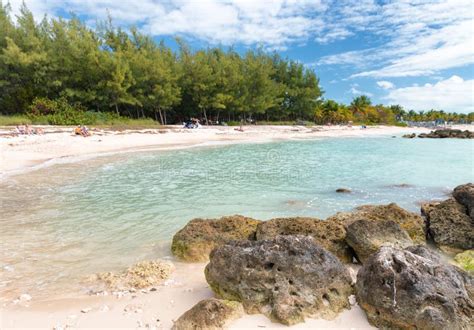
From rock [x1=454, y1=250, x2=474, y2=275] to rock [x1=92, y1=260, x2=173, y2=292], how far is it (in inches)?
193

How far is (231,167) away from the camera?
17141 mm

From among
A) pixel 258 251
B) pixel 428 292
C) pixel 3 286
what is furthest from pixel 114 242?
pixel 428 292

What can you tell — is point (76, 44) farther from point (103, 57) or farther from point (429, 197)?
point (429, 197)

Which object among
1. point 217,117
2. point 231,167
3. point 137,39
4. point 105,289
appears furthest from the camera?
point 217,117

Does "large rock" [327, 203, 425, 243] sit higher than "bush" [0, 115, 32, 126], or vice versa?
"bush" [0, 115, 32, 126]

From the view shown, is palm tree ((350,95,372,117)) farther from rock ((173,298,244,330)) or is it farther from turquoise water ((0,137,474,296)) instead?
rock ((173,298,244,330))

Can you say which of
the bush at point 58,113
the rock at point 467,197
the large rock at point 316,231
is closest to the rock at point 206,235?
the large rock at point 316,231

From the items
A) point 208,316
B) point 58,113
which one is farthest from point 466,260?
point 58,113

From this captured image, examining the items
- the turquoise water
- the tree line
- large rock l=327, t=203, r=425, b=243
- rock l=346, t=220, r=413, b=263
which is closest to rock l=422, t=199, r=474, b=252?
large rock l=327, t=203, r=425, b=243

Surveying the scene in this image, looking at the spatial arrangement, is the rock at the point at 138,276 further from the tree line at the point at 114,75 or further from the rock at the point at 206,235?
the tree line at the point at 114,75

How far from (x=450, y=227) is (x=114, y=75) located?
36.8m

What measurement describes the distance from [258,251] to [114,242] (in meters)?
3.71

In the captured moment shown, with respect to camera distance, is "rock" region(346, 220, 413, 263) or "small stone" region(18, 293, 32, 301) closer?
"small stone" region(18, 293, 32, 301)

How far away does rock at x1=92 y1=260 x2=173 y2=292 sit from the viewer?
4562 mm
